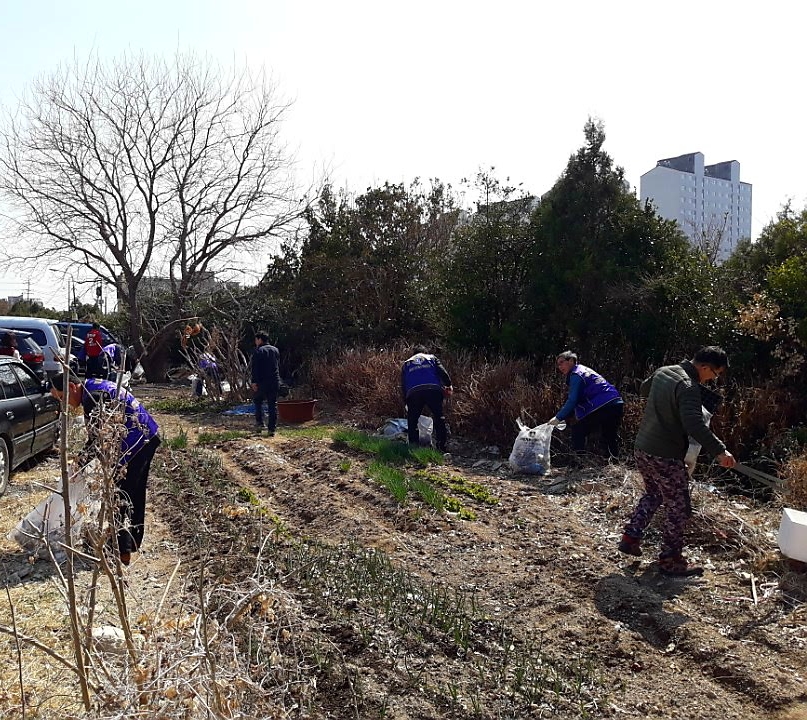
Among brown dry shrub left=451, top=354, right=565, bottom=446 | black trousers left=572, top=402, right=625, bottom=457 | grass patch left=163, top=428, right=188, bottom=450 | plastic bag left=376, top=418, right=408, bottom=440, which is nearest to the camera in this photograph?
black trousers left=572, top=402, right=625, bottom=457

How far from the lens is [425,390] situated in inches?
374

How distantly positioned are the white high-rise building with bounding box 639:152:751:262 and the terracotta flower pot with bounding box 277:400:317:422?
50.1m

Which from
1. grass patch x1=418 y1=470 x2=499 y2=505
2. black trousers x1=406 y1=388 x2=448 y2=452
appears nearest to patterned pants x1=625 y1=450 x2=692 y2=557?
grass patch x1=418 y1=470 x2=499 y2=505

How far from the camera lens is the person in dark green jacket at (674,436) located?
204 inches

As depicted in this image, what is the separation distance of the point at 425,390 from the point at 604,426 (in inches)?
94.5

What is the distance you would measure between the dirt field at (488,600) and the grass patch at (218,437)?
9.56 feet

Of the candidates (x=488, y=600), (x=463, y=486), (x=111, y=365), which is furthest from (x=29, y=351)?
(x=488, y=600)

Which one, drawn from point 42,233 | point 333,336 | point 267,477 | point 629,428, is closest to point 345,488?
point 267,477

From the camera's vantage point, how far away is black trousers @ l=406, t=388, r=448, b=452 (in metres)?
9.53

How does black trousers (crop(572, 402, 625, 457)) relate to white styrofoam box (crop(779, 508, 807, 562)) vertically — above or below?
above

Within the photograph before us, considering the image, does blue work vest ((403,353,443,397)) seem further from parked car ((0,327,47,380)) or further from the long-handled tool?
parked car ((0,327,47,380))

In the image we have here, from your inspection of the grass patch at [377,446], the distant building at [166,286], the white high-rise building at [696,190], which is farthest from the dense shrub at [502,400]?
the white high-rise building at [696,190]

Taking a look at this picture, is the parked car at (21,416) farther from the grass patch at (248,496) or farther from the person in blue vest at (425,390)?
the person in blue vest at (425,390)

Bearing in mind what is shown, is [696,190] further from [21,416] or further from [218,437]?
[21,416]
